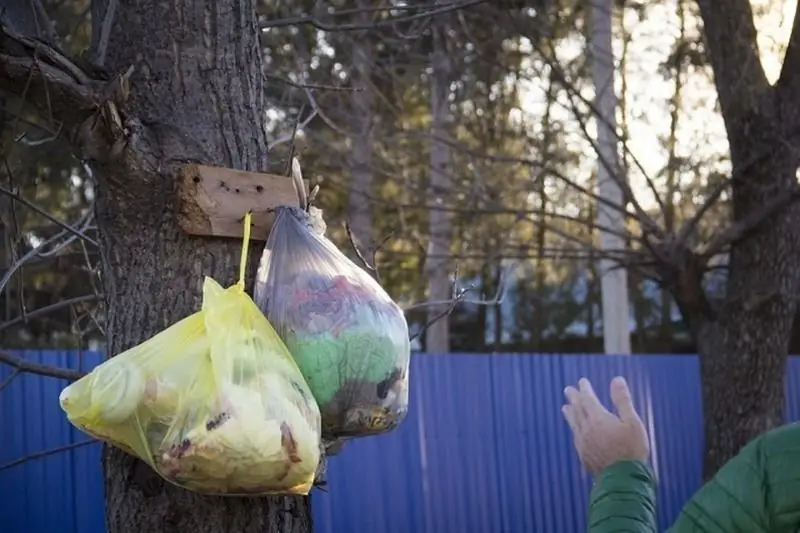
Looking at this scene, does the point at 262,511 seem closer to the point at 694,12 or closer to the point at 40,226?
the point at 694,12

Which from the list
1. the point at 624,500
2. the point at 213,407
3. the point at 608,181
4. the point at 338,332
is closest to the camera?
the point at 624,500

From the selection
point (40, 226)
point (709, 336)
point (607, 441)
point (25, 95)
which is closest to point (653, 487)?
Result: point (607, 441)

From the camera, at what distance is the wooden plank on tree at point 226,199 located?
81.8 inches

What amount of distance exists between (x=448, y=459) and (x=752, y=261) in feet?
8.89

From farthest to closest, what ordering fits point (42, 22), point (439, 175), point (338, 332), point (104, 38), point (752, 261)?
point (439, 175), point (752, 261), point (42, 22), point (104, 38), point (338, 332)

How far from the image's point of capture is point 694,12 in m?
8.30

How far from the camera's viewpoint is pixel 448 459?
24.2ft

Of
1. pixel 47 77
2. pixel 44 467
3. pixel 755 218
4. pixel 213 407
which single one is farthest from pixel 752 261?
pixel 213 407

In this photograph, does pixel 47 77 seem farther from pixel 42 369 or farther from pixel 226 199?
pixel 42 369

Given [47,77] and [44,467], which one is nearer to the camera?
[47,77]

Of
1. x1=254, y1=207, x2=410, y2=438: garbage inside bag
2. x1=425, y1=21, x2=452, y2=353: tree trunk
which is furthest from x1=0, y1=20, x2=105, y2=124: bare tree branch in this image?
x1=425, y1=21, x2=452, y2=353: tree trunk

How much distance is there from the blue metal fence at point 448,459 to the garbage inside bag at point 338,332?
4.18 meters

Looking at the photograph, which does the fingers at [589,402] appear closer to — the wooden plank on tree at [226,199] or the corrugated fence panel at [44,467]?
the wooden plank on tree at [226,199]

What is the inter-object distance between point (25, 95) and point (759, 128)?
423cm
